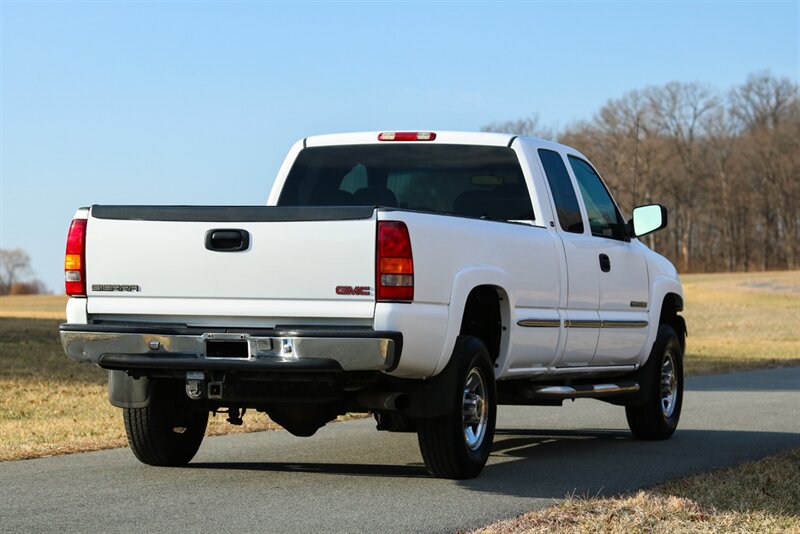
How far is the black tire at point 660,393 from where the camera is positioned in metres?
11.3

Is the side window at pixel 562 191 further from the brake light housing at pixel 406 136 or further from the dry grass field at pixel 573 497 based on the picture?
the dry grass field at pixel 573 497

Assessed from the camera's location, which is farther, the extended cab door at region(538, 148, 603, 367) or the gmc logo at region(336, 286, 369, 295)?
the extended cab door at region(538, 148, 603, 367)

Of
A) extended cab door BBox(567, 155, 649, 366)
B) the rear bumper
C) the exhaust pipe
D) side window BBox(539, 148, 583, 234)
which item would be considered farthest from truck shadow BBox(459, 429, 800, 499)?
side window BBox(539, 148, 583, 234)

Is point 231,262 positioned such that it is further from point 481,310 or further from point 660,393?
point 660,393

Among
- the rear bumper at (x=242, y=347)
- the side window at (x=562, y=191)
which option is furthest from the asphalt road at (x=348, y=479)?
the side window at (x=562, y=191)

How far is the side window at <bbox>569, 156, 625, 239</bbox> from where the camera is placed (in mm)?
10477

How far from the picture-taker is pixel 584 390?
1002cm

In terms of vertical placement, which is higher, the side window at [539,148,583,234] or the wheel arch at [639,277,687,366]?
the side window at [539,148,583,234]

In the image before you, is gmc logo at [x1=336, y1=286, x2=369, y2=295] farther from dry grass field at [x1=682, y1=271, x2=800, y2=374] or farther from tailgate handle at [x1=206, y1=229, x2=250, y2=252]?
dry grass field at [x1=682, y1=271, x2=800, y2=374]

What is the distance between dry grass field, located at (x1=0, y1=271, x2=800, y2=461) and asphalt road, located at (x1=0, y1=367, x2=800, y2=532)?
3.17 feet

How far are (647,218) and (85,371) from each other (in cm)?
1112

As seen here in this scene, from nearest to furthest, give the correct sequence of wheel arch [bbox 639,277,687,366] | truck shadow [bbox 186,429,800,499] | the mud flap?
the mud flap, truck shadow [bbox 186,429,800,499], wheel arch [bbox 639,277,687,366]

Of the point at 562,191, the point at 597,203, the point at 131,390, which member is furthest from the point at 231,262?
the point at 597,203

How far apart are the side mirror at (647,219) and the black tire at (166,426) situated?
4.06m
